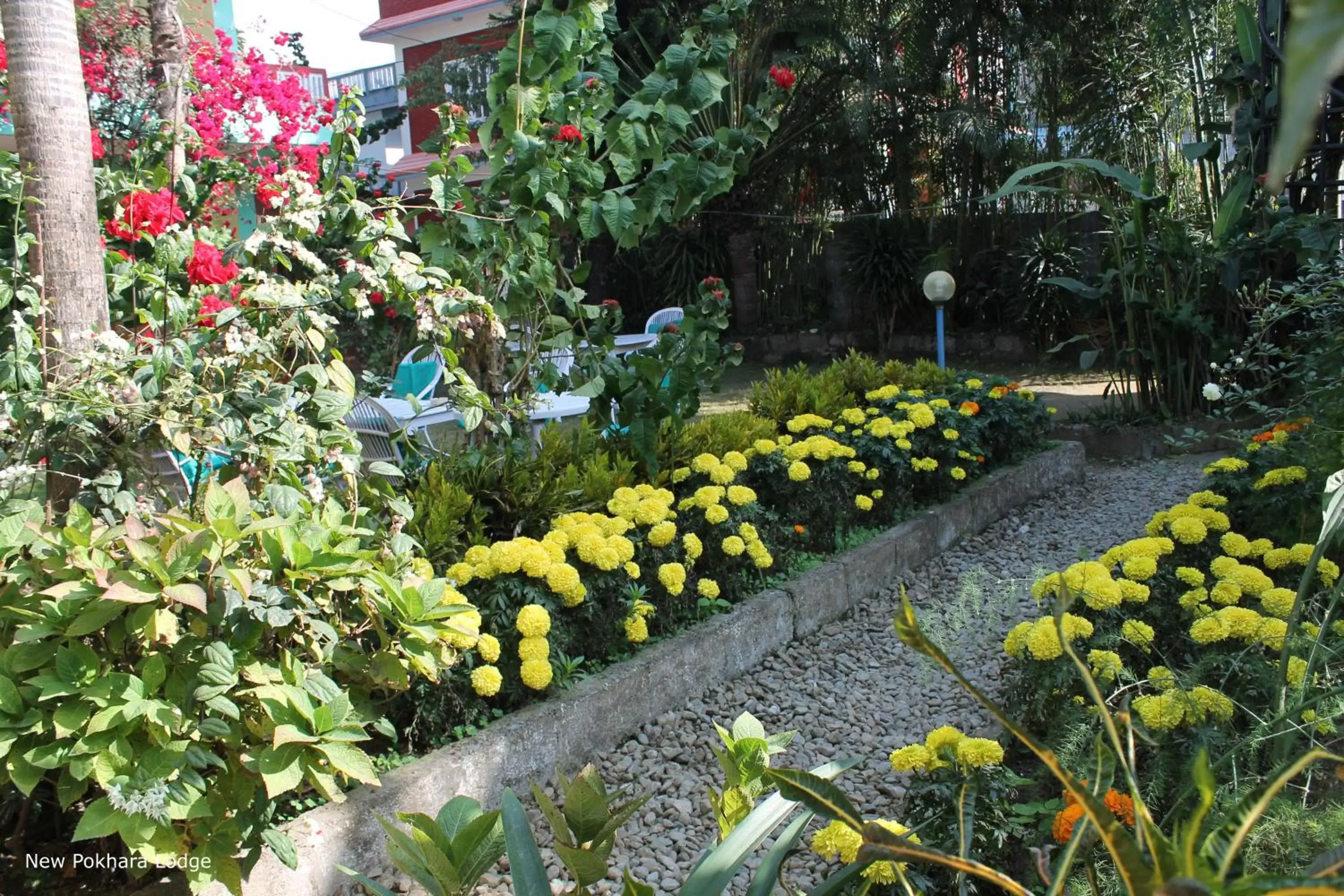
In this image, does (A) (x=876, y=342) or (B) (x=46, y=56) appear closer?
(B) (x=46, y=56)

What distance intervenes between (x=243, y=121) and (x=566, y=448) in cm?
469

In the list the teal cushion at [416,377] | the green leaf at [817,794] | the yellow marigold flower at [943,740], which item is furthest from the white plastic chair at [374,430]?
the green leaf at [817,794]

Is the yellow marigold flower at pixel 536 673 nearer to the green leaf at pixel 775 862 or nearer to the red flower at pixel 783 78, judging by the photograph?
the green leaf at pixel 775 862

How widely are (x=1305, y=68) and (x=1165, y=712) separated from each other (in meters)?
2.16

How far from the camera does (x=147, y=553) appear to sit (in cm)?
211

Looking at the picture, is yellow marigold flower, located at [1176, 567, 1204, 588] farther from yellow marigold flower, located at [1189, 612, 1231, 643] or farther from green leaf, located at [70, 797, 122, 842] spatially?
green leaf, located at [70, 797, 122, 842]

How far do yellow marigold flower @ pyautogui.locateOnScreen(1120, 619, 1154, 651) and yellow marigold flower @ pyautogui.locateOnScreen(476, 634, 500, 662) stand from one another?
1.59 metres

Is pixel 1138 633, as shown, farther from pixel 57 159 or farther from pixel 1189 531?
pixel 57 159

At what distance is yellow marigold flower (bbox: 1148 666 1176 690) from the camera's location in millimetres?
2371

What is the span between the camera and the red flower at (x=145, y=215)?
332 centimetres

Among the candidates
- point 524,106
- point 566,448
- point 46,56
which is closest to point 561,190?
point 524,106

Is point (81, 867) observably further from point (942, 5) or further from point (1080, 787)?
point (942, 5)

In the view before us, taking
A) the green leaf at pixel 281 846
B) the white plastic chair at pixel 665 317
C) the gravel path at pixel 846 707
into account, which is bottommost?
the gravel path at pixel 846 707

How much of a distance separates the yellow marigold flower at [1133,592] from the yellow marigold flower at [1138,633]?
0.47 feet
